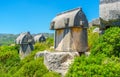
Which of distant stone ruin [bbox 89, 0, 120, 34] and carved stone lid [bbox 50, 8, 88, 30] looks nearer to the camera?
distant stone ruin [bbox 89, 0, 120, 34]

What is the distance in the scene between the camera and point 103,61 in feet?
41.9

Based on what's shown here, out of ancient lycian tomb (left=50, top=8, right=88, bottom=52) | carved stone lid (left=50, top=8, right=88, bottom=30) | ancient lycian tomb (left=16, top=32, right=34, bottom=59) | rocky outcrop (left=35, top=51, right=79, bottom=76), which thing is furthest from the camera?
ancient lycian tomb (left=16, top=32, right=34, bottom=59)

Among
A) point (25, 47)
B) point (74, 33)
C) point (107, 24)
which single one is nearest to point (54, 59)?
point (74, 33)

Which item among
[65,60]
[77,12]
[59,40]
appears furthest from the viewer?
[59,40]

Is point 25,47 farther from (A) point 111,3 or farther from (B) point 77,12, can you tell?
(A) point 111,3

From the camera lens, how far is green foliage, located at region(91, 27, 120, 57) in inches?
543

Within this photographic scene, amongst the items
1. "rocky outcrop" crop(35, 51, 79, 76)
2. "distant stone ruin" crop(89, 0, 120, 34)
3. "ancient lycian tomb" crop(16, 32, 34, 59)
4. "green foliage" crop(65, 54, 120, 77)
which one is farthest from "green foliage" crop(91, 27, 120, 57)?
"ancient lycian tomb" crop(16, 32, 34, 59)

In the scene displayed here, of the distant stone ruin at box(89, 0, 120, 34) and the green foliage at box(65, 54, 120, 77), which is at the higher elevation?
the distant stone ruin at box(89, 0, 120, 34)

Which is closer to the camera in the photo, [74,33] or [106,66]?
[106,66]

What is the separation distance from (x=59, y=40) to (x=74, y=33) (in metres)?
1.93

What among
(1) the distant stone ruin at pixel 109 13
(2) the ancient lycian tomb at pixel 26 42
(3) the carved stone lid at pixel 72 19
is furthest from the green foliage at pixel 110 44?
(2) the ancient lycian tomb at pixel 26 42

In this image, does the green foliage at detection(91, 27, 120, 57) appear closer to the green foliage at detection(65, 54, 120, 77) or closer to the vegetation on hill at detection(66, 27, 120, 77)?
the vegetation on hill at detection(66, 27, 120, 77)

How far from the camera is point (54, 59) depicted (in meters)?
21.0

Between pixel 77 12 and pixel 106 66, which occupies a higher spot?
pixel 77 12
